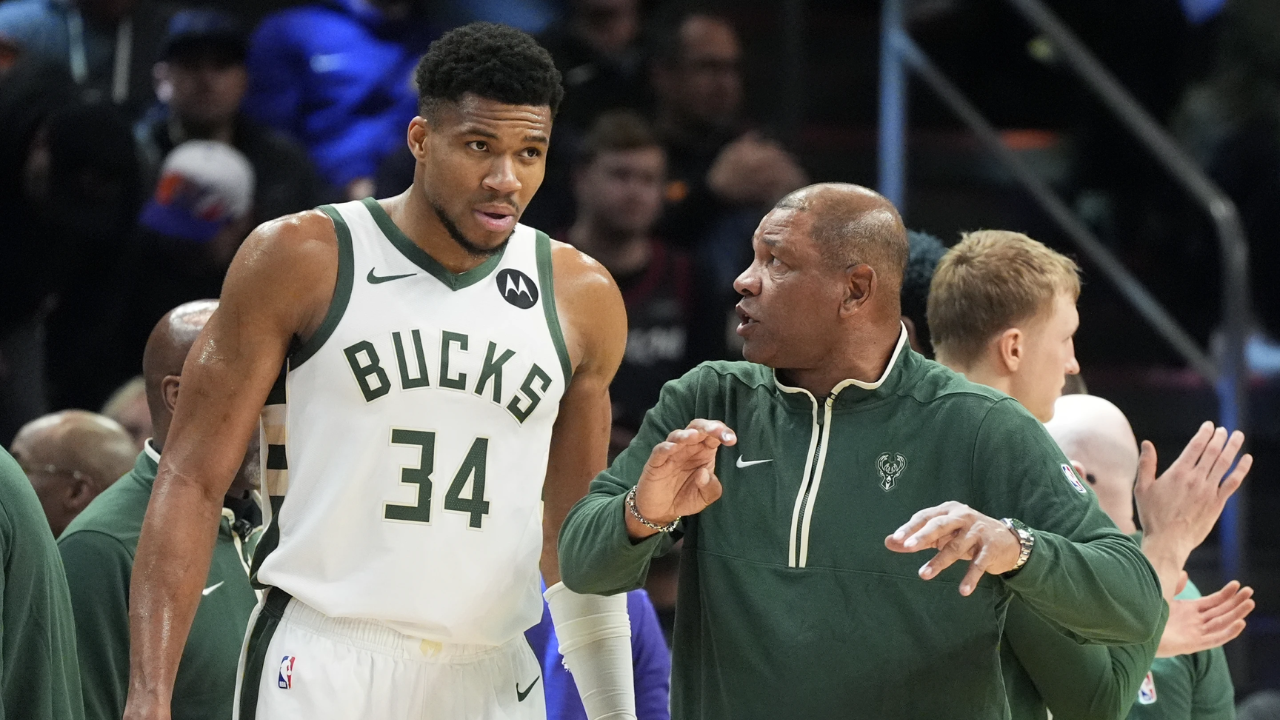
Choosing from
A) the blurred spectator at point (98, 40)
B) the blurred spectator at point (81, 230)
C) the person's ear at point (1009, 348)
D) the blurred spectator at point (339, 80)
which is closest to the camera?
the person's ear at point (1009, 348)

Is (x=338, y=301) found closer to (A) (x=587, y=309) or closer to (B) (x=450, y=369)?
(B) (x=450, y=369)

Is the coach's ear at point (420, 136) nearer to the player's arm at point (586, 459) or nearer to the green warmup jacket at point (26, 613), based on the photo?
the player's arm at point (586, 459)

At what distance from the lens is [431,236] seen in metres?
3.30

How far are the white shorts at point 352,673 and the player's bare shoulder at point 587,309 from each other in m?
0.64

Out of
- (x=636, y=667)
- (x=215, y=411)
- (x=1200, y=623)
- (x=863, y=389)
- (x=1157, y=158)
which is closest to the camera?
(x=863, y=389)

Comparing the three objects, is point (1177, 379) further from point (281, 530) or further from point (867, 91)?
point (281, 530)

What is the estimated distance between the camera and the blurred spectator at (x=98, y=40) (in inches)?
269

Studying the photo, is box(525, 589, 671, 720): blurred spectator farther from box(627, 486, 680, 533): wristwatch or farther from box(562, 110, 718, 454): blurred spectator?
box(562, 110, 718, 454): blurred spectator

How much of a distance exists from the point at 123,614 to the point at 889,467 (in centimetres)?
170

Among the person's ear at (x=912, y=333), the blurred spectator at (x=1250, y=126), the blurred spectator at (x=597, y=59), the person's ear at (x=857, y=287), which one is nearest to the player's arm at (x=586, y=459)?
the person's ear at (x=857, y=287)

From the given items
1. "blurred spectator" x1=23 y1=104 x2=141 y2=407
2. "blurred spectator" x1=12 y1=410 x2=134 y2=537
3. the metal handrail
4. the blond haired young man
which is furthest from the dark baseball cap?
the blond haired young man

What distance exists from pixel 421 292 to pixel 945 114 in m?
4.92

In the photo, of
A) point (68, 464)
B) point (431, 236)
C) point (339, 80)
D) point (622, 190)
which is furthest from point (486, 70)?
point (339, 80)

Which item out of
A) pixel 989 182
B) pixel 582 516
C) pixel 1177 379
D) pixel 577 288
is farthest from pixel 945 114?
pixel 582 516
